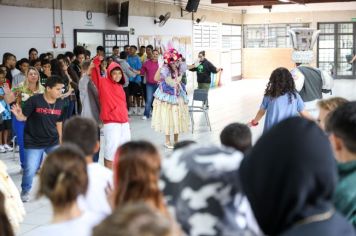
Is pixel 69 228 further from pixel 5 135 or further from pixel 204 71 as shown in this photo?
pixel 204 71

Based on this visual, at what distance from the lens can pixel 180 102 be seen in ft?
27.9

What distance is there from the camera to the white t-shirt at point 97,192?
A: 8.34 feet

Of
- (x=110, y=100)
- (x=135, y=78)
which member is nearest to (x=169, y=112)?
(x=110, y=100)

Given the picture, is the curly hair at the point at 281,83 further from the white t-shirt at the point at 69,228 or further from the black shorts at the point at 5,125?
the black shorts at the point at 5,125

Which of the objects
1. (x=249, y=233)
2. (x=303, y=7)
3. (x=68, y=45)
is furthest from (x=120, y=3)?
(x=249, y=233)

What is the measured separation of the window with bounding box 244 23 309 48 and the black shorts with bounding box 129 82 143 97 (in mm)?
12696

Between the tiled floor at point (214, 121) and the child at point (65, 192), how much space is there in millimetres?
1056

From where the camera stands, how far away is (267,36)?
80.7ft

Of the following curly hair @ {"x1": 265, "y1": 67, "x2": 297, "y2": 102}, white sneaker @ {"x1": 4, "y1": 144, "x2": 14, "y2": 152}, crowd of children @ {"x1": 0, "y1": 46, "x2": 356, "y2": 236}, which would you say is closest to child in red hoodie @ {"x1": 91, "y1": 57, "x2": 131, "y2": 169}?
curly hair @ {"x1": 265, "y1": 67, "x2": 297, "y2": 102}

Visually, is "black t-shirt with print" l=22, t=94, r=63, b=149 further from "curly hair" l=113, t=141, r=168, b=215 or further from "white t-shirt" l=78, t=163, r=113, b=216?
"curly hair" l=113, t=141, r=168, b=215

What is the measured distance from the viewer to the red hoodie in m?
6.06

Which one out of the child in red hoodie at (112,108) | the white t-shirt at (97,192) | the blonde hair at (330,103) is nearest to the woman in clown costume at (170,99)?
the child in red hoodie at (112,108)

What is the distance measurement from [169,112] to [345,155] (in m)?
6.52

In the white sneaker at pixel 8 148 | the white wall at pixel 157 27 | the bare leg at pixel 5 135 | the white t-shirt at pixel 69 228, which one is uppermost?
the white wall at pixel 157 27
